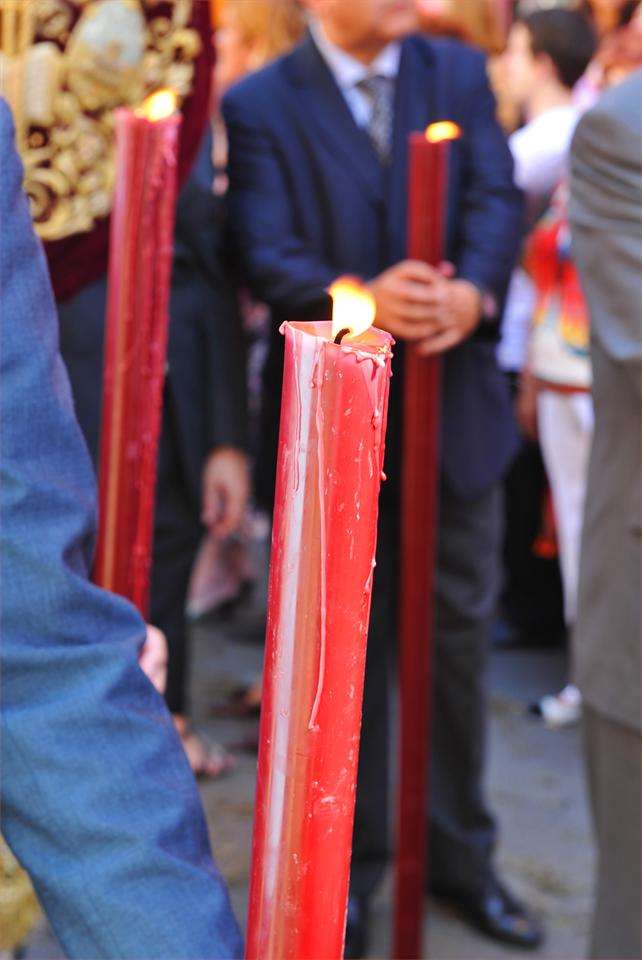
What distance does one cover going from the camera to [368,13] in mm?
2592

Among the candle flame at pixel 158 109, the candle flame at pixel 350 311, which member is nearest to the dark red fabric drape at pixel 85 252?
the candle flame at pixel 158 109

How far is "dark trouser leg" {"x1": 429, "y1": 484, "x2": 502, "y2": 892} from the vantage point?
2.67 m

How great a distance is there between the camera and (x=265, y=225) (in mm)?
2527

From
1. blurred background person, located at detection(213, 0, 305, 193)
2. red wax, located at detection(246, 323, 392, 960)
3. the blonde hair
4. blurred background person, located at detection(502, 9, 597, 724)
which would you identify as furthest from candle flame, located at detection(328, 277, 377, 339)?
the blonde hair

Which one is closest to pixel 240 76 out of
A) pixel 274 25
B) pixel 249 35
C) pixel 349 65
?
pixel 274 25

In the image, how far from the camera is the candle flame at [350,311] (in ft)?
1.90

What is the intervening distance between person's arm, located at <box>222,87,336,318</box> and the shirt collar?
16cm

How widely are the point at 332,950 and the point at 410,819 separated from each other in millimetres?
1583

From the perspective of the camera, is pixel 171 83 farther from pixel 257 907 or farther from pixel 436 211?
pixel 257 907

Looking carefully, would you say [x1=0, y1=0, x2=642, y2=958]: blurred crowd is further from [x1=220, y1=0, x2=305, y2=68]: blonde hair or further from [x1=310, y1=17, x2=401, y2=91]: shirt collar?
[x1=220, y1=0, x2=305, y2=68]: blonde hair

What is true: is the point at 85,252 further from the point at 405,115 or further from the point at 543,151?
the point at 543,151

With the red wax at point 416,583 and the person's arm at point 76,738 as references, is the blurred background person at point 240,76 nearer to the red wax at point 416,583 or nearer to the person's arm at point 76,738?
the red wax at point 416,583

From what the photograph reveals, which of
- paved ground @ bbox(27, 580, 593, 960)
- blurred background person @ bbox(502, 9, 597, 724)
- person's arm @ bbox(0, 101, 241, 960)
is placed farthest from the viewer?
Answer: blurred background person @ bbox(502, 9, 597, 724)

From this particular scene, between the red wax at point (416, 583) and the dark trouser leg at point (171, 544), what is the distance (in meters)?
0.72
